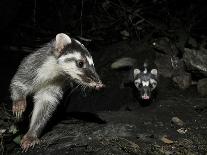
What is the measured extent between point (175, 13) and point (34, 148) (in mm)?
7392

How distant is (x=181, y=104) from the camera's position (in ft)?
30.9

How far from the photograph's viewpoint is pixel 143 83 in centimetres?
971

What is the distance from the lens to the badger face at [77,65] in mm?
7004

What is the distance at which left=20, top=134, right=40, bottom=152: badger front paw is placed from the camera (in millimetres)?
7082

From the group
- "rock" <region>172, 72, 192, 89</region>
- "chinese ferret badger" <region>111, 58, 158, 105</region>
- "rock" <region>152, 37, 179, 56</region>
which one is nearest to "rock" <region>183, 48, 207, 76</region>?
"rock" <region>172, 72, 192, 89</region>

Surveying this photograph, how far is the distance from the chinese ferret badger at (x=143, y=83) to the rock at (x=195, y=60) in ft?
3.47

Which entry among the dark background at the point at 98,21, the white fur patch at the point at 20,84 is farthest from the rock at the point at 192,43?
the white fur patch at the point at 20,84

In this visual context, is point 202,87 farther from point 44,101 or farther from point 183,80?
point 44,101

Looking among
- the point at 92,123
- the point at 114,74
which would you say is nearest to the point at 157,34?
the point at 114,74

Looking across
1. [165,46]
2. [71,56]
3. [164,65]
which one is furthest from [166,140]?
[165,46]

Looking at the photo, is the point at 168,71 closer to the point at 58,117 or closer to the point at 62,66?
the point at 58,117

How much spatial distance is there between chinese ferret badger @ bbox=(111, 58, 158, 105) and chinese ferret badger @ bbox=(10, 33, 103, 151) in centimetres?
255

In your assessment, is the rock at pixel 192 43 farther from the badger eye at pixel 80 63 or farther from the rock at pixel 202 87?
the badger eye at pixel 80 63

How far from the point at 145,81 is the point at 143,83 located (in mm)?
74
